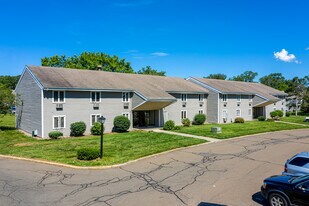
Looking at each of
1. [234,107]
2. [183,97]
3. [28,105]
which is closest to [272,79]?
[234,107]

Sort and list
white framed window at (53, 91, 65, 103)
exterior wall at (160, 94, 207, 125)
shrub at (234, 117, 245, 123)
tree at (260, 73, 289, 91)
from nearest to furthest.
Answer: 1. white framed window at (53, 91, 65, 103)
2. exterior wall at (160, 94, 207, 125)
3. shrub at (234, 117, 245, 123)
4. tree at (260, 73, 289, 91)

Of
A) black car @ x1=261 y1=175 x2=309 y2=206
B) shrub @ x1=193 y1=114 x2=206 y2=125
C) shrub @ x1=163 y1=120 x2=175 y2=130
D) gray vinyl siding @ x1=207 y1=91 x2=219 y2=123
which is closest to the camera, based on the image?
black car @ x1=261 y1=175 x2=309 y2=206

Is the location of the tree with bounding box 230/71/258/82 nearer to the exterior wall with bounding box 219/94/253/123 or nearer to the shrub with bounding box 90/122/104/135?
the exterior wall with bounding box 219/94/253/123

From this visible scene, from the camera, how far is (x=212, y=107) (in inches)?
1638

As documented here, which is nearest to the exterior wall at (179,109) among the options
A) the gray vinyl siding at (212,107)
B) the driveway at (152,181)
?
the gray vinyl siding at (212,107)

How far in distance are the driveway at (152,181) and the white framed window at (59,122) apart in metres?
9.87

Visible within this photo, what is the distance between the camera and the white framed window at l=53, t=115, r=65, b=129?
26922 mm

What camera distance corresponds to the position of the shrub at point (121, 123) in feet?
99.1

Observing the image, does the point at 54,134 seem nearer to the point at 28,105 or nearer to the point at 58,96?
the point at 58,96

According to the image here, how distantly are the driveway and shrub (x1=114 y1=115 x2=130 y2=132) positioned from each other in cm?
1203

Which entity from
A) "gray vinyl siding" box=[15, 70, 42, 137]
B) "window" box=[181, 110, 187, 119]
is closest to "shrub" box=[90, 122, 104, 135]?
"gray vinyl siding" box=[15, 70, 42, 137]

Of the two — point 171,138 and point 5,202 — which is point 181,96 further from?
point 5,202

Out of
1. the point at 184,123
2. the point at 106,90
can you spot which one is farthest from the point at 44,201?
the point at 184,123

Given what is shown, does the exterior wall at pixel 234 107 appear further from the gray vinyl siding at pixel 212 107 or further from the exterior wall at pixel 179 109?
the exterior wall at pixel 179 109
